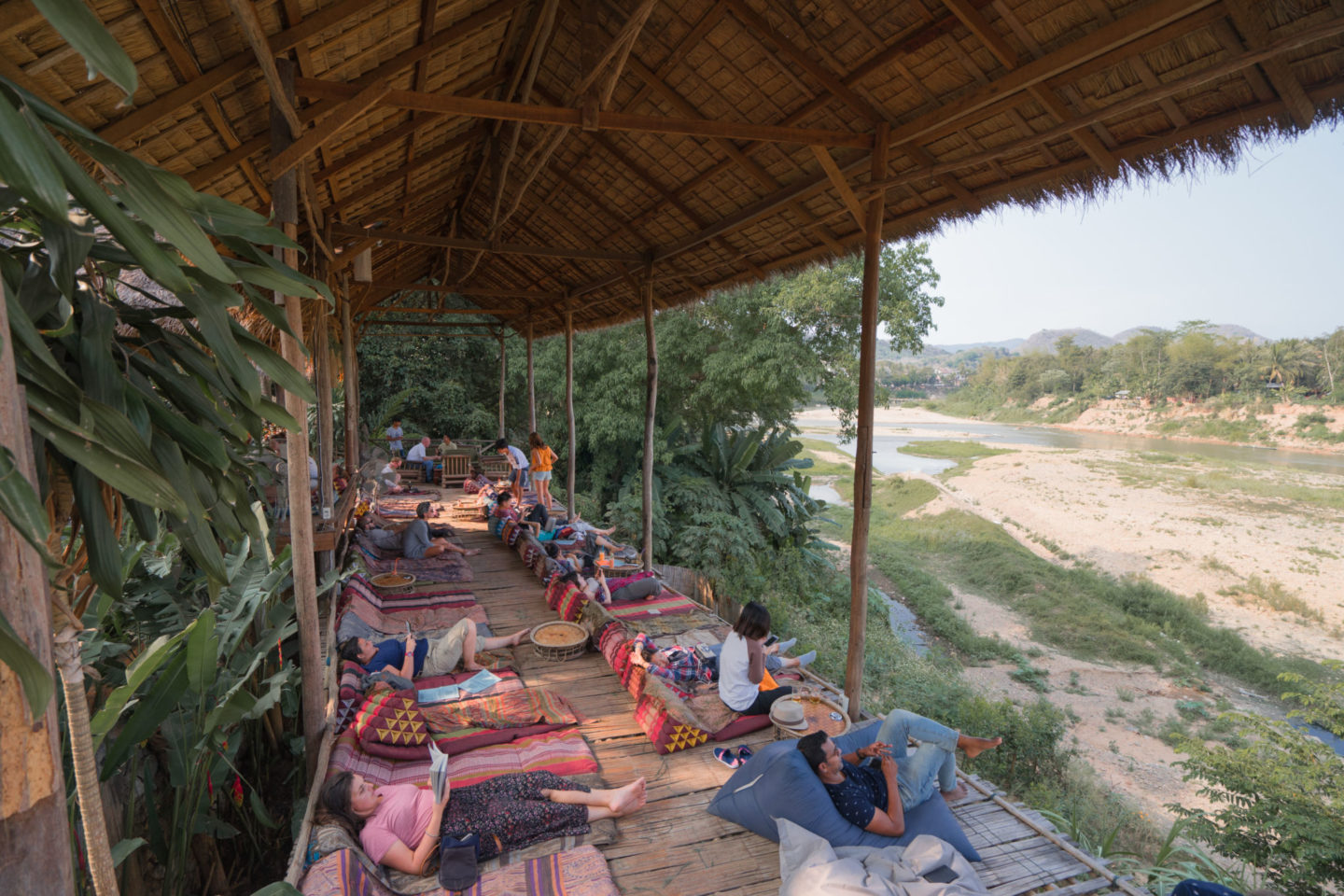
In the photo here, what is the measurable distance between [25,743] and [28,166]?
2.45 ft

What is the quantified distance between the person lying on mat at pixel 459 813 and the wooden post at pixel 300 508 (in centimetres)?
57

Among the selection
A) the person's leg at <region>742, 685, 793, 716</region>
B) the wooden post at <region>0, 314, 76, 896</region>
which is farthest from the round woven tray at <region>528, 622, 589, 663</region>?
the wooden post at <region>0, 314, 76, 896</region>

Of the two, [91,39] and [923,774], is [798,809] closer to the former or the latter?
[923,774]

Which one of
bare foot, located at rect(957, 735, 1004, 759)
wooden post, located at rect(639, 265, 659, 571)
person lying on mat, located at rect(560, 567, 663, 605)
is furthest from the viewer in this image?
wooden post, located at rect(639, 265, 659, 571)

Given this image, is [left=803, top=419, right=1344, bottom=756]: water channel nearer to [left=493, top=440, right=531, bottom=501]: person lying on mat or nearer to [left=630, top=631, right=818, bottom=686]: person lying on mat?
[left=493, top=440, right=531, bottom=501]: person lying on mat

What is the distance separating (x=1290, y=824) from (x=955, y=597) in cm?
1452

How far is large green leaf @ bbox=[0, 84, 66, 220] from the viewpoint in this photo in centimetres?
65

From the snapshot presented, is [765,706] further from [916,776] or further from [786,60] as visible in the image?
[786,60]

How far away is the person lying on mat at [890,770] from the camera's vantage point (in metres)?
3.04

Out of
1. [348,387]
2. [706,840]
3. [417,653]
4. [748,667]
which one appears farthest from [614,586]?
[348,387]

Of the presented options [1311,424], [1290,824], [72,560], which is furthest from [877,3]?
[1311,424]

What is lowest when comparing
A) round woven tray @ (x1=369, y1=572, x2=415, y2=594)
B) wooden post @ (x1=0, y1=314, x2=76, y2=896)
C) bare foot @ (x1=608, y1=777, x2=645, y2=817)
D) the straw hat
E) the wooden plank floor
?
the wooden plank floor

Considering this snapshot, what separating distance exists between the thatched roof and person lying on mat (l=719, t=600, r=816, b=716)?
2551 millimetres

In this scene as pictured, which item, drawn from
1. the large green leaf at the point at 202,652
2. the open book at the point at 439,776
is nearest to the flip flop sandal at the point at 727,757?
the open book at the point at 439,776
